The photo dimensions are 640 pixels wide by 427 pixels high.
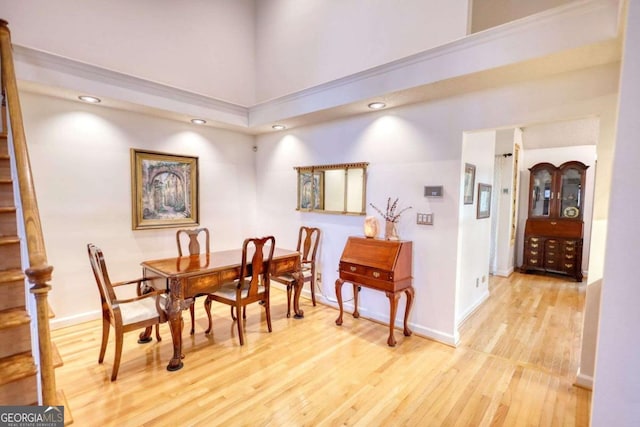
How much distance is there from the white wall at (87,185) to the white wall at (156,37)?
0.54 metres

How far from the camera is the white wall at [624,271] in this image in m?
1.39

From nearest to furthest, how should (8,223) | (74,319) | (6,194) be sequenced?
(8,223), (6,194), (74,319)

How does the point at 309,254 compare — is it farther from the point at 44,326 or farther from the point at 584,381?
the point at 44,326

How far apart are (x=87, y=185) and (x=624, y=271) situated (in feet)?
14.5

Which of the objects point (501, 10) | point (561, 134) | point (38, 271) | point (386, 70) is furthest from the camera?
point (561, 134)

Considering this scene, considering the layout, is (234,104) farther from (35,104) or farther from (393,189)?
(393,189)

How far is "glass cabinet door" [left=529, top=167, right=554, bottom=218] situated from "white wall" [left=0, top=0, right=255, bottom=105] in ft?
17.2

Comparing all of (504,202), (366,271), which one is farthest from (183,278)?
(504,202)

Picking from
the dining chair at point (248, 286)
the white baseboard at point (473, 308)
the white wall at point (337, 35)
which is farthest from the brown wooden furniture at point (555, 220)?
the dining chair at point (248, 286)

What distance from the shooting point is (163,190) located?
3.88 m

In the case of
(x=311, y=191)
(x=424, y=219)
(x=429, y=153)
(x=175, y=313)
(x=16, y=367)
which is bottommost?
(x=175, y=313)

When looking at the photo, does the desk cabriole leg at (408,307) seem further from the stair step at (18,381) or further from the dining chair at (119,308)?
the stair step at (18,381)

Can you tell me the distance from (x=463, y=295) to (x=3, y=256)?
13.0ft

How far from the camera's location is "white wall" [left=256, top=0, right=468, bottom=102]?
275 cm
